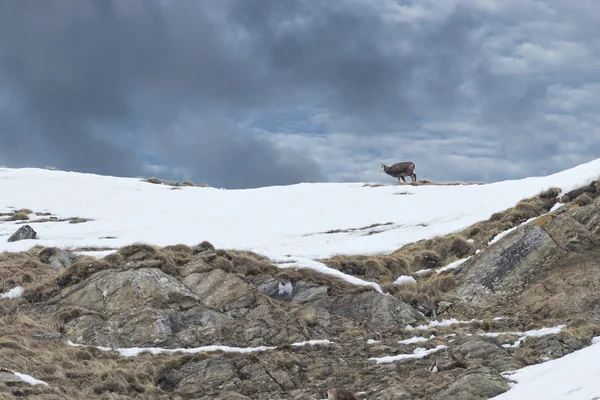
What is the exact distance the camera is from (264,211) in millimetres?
37844

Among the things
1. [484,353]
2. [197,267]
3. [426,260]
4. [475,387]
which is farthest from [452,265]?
[475,387]

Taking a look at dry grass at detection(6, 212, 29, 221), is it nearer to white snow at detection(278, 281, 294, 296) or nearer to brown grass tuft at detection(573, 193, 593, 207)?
white snow at detection(278, 281, 294, 296)

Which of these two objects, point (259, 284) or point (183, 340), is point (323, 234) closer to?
point (259, 284)

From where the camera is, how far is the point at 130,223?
35.6 metres

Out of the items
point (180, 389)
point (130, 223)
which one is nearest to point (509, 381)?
point (180, 389)

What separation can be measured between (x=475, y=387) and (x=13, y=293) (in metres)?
14.5

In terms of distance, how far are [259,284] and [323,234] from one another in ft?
38.2

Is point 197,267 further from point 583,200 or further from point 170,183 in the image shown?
point 170,183

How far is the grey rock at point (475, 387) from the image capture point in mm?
10141

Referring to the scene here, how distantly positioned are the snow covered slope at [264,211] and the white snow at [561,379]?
1304cm

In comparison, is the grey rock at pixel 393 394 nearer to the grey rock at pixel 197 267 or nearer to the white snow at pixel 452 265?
the grey rock at pixel 197 267

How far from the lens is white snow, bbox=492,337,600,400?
880 cm

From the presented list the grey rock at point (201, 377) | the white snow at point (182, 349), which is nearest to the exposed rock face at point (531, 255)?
the white snow at point (182, 349)

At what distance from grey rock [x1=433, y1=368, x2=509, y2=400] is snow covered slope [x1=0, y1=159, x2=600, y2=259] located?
12959mm
